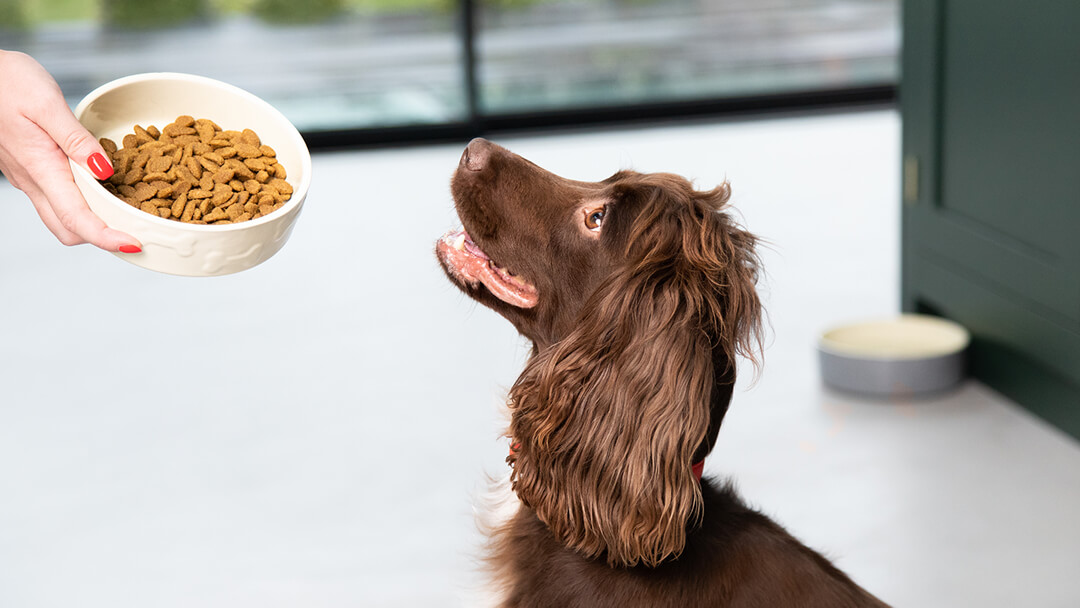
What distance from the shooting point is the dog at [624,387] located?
1636mm

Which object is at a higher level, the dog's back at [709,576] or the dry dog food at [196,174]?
the dry dog food at [196,174]

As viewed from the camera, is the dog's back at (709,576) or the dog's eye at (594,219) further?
the dog's eye at (594,219)

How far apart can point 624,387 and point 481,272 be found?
1.30 ft

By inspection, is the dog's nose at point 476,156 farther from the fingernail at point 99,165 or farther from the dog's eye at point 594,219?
the fingernail at point 99,165

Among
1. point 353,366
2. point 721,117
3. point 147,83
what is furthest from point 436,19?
point 147,83

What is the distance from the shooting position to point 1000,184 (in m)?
3.61

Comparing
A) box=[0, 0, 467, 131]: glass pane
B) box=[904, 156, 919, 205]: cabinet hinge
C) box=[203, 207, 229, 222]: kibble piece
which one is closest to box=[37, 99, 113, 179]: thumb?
box=[203, 207, 229, 222]: kibble piece

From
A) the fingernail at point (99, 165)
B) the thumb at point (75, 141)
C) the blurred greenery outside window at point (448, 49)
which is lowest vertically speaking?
the blurred greenery outside window at point (448, 49)

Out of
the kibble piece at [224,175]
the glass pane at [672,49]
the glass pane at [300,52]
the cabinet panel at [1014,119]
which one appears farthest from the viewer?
the glass pane at [672,49]

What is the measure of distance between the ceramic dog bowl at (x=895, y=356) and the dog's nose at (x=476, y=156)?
A: 221 centimetres

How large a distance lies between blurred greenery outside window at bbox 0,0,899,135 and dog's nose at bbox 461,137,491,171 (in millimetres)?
6363

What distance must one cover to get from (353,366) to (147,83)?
8.45 ft

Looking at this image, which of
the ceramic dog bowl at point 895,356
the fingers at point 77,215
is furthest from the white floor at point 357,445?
the fingers at point 77,215

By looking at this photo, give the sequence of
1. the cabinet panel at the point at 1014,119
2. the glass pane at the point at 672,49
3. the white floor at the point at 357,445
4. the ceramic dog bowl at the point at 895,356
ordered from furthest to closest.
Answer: the glass pane at the point at 672,49
the ceramic dog bowl at the point at 895,356
the cabinet panel at the point at 1014,119
the white floor at the point at 357,445
